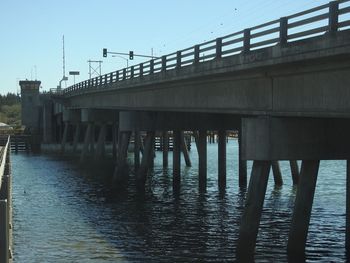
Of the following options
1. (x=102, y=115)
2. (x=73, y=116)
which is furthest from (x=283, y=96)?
(x=73, y=116)

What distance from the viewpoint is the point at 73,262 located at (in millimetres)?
19094

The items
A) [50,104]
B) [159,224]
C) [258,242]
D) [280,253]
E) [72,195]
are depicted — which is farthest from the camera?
[50,104]

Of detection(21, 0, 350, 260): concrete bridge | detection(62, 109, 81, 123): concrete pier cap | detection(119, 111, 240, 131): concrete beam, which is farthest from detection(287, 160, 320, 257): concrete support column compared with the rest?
detection(62, 109, 81, 123): concrete pier cap

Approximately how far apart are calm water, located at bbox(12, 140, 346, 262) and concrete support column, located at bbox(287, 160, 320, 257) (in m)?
0.46

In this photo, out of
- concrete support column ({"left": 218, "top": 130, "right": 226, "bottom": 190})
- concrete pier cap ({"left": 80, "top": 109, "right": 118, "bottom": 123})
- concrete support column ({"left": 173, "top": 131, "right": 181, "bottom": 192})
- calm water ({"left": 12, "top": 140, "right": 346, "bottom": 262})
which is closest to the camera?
calm water ({"left": 12, "top": 140, "right": 346, "bottom": 262})

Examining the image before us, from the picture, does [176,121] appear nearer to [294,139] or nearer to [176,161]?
[176,161]

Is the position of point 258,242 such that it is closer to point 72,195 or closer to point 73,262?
point 73,262

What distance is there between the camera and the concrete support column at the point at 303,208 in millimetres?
19562

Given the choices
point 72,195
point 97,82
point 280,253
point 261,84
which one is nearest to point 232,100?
Result: point 261,84

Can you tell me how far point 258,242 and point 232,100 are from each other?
221 inches

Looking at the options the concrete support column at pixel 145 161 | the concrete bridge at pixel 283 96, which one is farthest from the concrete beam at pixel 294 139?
the concrete support column at pixel 145 161

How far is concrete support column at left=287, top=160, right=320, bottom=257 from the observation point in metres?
19.6

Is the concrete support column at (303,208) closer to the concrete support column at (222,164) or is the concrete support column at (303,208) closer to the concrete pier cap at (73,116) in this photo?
the concrete support column at (222,164)

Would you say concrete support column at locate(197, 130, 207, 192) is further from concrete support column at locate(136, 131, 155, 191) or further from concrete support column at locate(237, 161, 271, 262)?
concrete support column at locate(237, 161, 271, 262)
